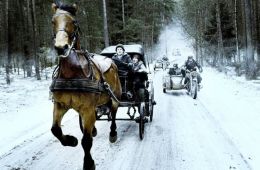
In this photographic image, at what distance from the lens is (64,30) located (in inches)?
225

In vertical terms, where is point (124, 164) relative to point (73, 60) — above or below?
below

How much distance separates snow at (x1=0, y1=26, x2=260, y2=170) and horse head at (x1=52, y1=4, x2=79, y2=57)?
8.09 ft

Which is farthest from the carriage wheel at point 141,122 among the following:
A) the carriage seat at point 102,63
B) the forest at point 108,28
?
the forest at point 108,28

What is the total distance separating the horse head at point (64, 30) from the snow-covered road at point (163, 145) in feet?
8.02

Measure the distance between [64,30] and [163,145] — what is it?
13.3 ft

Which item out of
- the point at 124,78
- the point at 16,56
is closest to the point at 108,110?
the point at 124,78

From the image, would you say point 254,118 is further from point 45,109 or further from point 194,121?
point 45,109

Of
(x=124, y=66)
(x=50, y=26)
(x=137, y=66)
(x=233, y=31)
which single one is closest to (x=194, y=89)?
(x=137, y=66)

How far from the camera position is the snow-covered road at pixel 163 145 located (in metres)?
7.07

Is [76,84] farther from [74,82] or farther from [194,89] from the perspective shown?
[194,89]

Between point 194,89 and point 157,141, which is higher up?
point 194,89

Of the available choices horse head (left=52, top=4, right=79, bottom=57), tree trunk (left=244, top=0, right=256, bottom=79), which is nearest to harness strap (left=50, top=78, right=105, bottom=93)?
horse head (left=52, top=4, right=79, bottom=57)

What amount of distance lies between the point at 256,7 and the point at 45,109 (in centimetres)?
2747

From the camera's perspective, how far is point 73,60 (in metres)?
6.23
